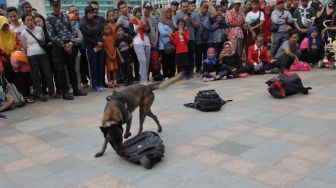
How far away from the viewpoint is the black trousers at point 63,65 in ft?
25.0

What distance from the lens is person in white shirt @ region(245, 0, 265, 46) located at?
10.0 metres

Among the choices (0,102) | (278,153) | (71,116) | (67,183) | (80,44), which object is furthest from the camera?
(80,44)

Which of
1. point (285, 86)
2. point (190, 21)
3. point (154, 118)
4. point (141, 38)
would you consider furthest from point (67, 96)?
point (285, 86)

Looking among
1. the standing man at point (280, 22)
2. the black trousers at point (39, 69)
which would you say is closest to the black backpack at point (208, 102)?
the black trousers at point (39, 69)

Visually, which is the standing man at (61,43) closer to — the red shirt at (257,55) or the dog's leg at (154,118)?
the dog's leg at (154,118)

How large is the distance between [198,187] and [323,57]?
764 cm

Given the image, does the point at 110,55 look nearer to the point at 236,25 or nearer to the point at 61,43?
the point at 61,43

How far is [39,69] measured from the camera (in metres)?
7.83

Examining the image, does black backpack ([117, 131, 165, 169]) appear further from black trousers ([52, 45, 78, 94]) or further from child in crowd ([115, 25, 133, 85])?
child in crowd ([115, 25, 133, 85])

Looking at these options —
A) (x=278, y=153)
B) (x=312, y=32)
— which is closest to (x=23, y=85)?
(x=278, y=153)

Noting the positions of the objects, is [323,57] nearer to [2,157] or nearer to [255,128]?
[255,128]

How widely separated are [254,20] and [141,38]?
3.41 metres

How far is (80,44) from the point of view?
8.39 m

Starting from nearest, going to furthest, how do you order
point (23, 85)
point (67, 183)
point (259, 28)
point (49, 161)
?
1. point (67, 183)
2. point (49, 161)
3. point (23, 85)
4. point (259, 28)
